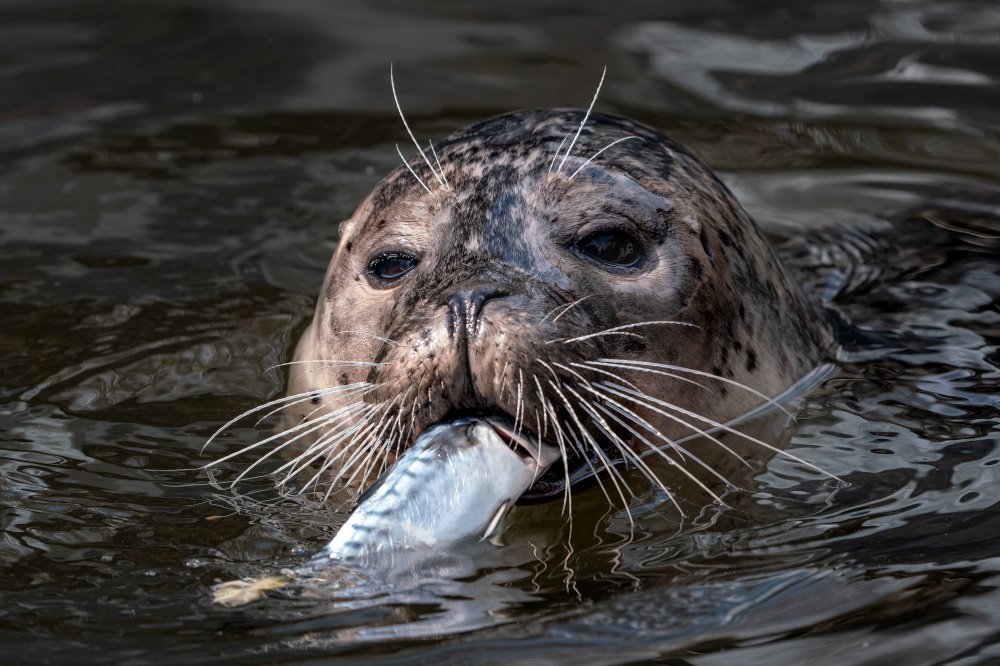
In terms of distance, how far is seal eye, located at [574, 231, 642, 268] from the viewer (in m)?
4.13

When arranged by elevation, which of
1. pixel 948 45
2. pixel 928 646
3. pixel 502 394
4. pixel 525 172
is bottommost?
pixel 928 646

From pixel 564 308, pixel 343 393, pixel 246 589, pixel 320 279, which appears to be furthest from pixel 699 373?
pixel 320 279

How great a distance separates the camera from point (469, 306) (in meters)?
3.61

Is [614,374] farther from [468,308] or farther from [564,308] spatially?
[468,308]

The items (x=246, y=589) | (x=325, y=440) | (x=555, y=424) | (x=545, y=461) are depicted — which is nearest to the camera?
(x=246, y=589)

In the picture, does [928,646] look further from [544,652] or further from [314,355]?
[314,355]

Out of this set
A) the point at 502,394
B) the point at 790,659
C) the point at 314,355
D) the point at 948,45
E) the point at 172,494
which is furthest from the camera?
the point at 948,45

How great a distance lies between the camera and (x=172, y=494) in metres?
4.13

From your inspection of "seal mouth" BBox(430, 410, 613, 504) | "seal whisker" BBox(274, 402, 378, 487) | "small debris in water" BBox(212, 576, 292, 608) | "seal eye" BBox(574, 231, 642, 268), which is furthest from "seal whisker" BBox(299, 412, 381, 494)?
"seal eye" BBox(574, 231, 642, 268)

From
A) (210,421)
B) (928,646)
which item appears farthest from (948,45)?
(928,646)

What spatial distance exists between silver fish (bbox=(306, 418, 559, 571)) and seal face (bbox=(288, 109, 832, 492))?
0.13 meters

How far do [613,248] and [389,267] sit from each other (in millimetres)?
624

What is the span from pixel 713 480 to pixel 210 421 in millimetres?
1539

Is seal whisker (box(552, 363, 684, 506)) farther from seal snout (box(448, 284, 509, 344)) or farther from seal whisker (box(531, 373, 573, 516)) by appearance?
seal snout (box(448, 284, 509, 344))
